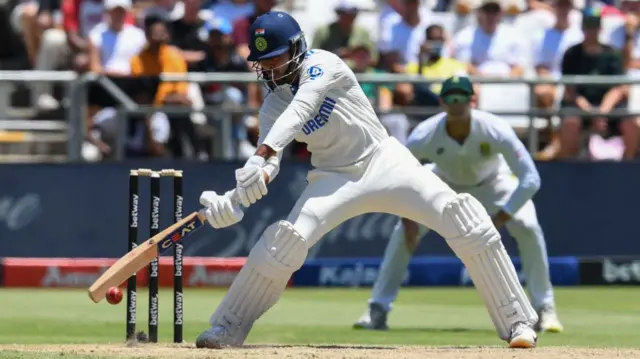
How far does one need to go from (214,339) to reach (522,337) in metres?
1.68

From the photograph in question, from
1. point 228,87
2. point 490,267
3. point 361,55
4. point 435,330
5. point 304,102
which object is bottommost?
point 435,330

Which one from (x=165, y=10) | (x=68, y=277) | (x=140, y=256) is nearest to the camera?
(x=140, y=256)

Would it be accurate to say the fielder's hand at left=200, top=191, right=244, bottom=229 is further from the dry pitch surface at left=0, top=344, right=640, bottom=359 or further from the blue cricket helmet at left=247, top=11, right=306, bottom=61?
the blue cricket helmet at left=247, top=11, right=306, bottom=61

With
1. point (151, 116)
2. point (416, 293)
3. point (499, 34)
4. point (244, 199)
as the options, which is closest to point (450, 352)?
point (244, 199)

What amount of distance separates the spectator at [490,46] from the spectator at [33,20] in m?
4.40

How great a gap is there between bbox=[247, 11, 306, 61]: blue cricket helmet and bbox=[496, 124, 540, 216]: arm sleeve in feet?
8.45

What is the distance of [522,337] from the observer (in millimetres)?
7824

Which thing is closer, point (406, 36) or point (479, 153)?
point (479, 153)

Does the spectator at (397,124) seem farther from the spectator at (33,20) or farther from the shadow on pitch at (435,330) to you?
the shadow on pitch at (435,330)

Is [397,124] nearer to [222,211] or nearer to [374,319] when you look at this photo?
[374,319]

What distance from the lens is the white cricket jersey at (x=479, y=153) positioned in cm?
978

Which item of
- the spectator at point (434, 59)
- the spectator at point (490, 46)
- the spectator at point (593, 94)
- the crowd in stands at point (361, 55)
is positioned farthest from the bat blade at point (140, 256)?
the spectator at point (490, 46)

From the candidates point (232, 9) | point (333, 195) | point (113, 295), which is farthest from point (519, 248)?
point (232, 9)

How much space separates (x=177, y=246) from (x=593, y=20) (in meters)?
7.60
